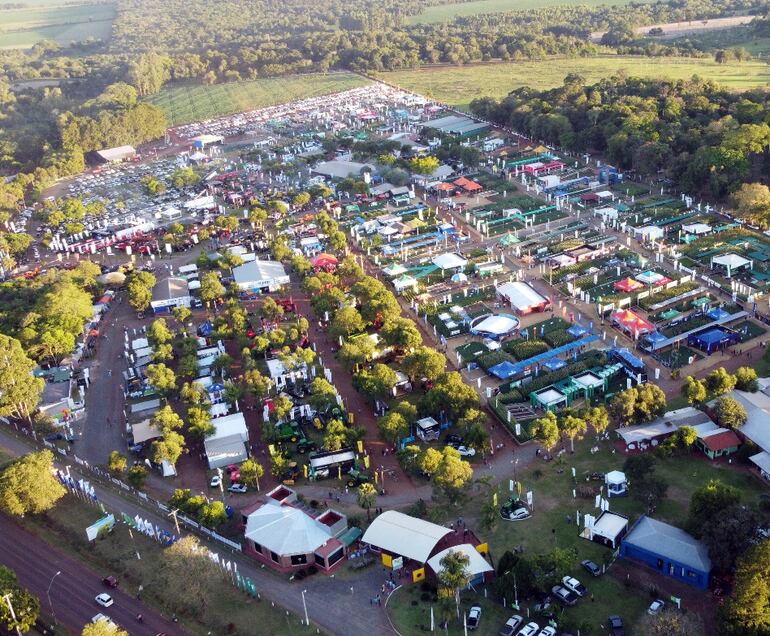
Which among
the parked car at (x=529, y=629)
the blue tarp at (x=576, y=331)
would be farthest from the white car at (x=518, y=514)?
the blue tarp at (x=576, y=331)

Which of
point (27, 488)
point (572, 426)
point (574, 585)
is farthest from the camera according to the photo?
point (572, 426)

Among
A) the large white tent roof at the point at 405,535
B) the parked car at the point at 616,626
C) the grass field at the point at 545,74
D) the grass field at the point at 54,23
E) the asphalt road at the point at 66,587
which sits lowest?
the asphalt road at the point at 66,587

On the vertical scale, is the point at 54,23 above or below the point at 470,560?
above

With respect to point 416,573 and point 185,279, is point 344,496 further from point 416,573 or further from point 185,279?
point 185,279

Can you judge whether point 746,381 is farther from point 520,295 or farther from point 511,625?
point 511,625

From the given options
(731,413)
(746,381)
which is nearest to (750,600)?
(731,413)

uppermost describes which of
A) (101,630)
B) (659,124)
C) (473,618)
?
(659,124)

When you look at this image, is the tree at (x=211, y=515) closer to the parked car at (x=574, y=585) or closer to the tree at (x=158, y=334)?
the parked car at (x=574, y=585)
